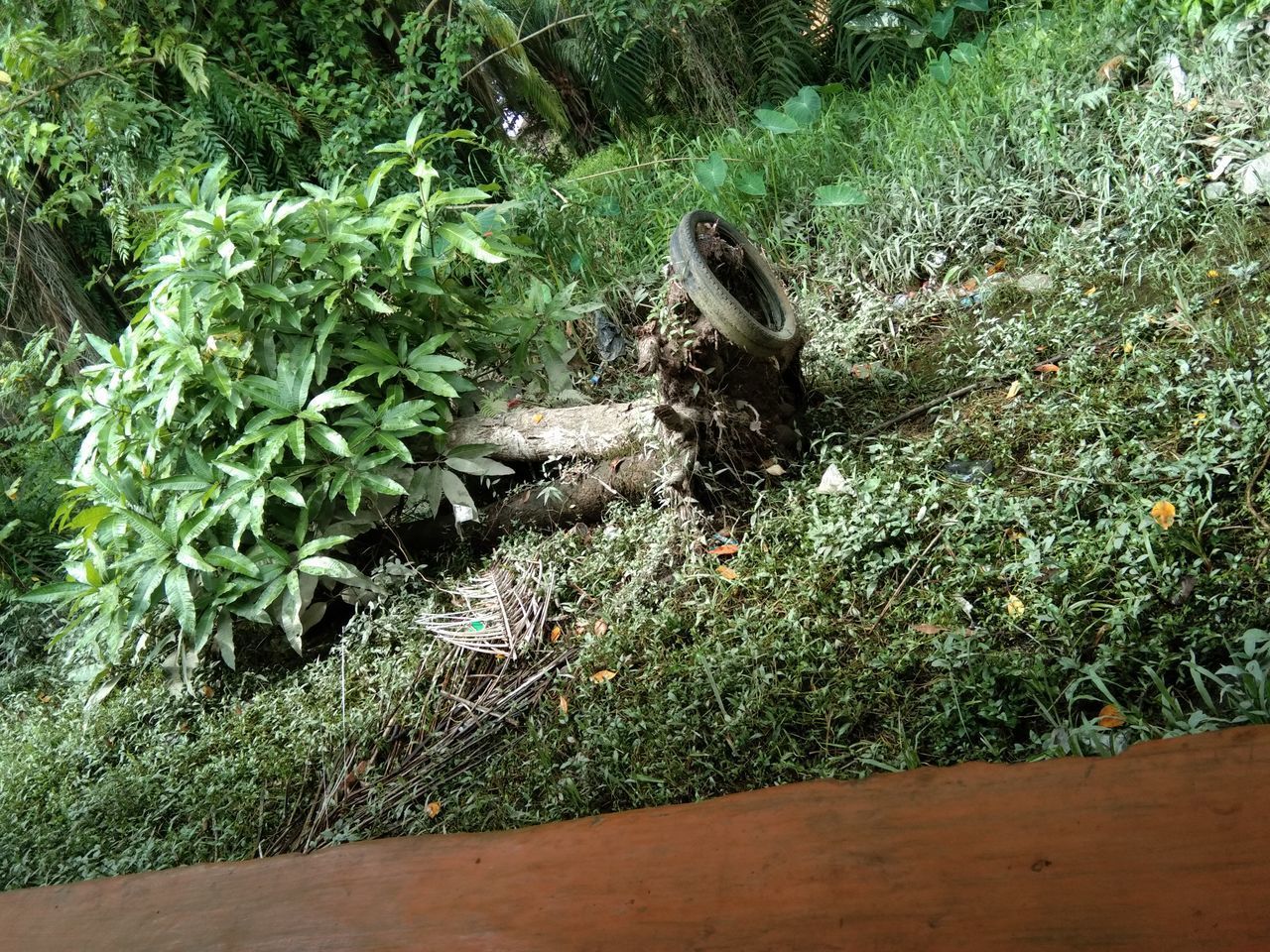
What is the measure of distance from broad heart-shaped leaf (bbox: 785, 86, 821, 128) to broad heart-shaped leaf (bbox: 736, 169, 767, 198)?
78 cm

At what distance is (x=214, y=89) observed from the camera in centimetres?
534

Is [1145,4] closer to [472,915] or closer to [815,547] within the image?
[815,547]

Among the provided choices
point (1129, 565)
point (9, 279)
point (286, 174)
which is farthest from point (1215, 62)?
point (9, 279)

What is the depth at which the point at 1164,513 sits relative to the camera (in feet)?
7.30

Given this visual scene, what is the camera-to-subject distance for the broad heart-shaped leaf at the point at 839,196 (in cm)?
409

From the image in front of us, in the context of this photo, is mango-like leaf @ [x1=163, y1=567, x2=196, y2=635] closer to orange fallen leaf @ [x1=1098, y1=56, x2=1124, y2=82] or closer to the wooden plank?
the wooden plank

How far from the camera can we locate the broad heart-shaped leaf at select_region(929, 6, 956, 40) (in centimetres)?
531

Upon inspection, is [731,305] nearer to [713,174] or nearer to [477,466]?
[477,466]

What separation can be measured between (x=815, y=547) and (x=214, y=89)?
4.50 m

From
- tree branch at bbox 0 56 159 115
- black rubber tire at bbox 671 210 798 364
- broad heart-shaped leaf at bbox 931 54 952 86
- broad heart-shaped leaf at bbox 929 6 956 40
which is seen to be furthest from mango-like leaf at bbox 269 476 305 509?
broad heart-shaped leaf at bbox 929 6 956 40

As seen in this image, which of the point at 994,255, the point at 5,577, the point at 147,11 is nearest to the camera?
the point at 994,255

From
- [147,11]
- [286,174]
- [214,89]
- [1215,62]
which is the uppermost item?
[147,11]

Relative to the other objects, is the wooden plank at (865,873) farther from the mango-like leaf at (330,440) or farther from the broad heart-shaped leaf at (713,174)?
the broad heart-shaped leaf at (713,174)

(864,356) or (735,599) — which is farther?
(864,356)
